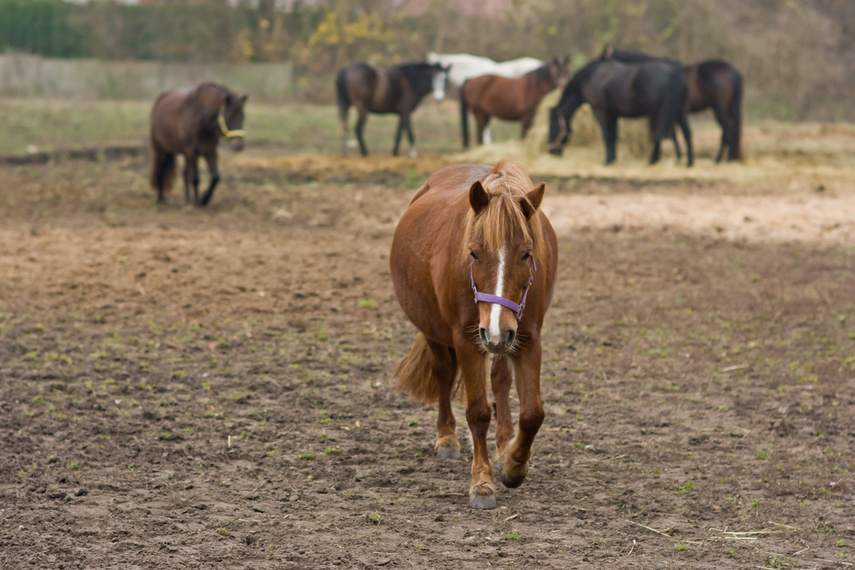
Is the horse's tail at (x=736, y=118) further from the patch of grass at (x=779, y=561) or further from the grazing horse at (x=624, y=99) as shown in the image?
the patch of grass at (x=779, y=561)

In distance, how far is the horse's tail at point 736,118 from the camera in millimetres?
15672

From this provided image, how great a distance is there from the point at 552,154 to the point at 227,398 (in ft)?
40.6

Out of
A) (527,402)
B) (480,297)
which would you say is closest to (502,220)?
(480,297)

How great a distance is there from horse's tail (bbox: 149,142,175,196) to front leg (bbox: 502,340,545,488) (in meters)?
9.18

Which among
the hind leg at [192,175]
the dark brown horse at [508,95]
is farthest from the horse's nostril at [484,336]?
the dark brown horse at [508,95]

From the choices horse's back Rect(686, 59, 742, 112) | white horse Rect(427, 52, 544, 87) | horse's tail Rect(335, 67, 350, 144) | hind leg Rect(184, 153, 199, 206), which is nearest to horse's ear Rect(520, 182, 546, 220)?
hind leg Rect(184, 153, 199, 206)

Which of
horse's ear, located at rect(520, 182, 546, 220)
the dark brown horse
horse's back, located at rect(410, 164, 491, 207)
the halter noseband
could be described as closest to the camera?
horse's ear, located at rect(520, 182, 546, 220)

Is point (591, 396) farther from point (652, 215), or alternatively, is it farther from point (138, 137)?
point (138, 137)

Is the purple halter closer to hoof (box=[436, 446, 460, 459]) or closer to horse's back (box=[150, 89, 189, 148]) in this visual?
hoof (box=[436, 446, 460, 459])

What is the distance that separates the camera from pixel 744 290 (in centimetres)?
746

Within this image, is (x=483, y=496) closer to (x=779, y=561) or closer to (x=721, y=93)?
(x=779, y=561)

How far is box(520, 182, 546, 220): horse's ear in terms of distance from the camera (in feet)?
10.8

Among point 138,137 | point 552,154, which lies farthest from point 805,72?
point 138,137

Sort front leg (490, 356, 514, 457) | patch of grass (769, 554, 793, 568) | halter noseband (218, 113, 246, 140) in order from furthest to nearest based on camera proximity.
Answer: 1. halter noseband (218, 113, 246, 140)
2. front leg (490, 356, 514, 457)
3. patch of grass (769, 554, 793, 568)
